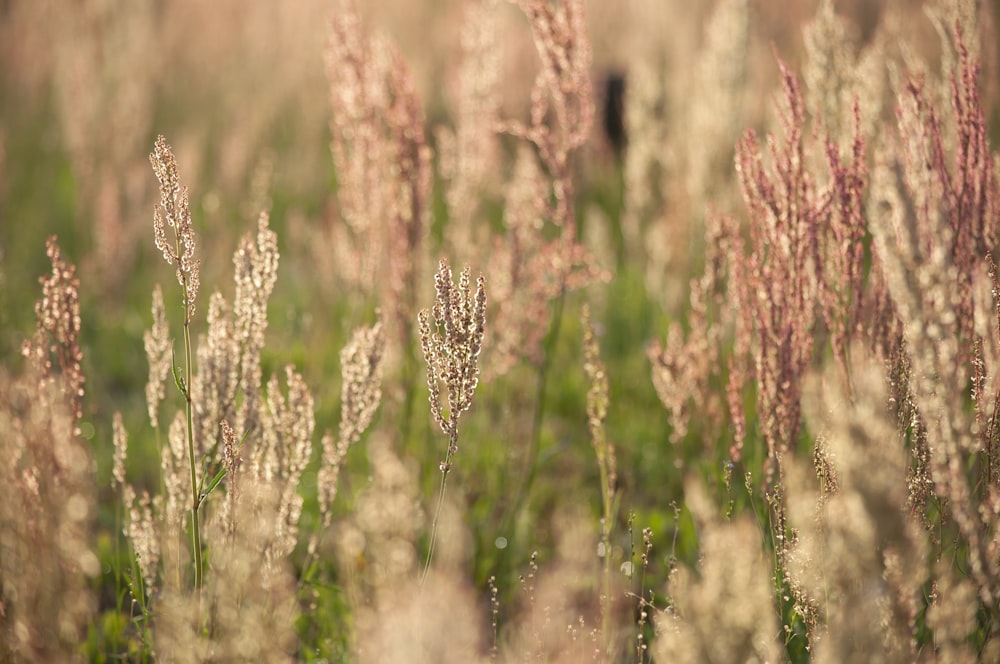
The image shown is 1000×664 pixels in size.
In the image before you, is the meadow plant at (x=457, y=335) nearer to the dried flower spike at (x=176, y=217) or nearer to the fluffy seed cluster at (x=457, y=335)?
the fluffy seed cluster at (x=457, y=335)

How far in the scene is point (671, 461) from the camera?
306 cm

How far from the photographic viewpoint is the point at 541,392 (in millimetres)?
2496

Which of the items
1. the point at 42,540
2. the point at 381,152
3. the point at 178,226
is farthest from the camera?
the point at 381,152

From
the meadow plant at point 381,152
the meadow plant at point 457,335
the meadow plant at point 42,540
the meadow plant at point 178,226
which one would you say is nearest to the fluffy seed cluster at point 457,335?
the meadow plant at point 457,335

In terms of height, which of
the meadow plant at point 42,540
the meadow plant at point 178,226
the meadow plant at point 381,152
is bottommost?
the meadow plant at point 42,540

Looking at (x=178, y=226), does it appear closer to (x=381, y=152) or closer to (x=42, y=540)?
(x=42, y=540)

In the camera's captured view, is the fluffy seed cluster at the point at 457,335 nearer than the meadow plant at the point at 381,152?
Yes

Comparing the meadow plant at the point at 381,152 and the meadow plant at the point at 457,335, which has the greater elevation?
the meadow plant at the point at 381,152

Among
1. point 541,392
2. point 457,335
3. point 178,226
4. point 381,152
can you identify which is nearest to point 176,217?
point 178,226

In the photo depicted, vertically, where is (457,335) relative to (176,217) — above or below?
below

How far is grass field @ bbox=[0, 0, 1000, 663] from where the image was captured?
1270mm

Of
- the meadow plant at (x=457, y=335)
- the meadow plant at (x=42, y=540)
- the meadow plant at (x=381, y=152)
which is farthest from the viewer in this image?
the meadow plant at (x=381, y=152)

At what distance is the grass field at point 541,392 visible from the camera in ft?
4.17

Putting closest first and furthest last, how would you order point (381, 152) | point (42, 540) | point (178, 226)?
point (42, 540) → point (178, 226) → point (381, 152)
